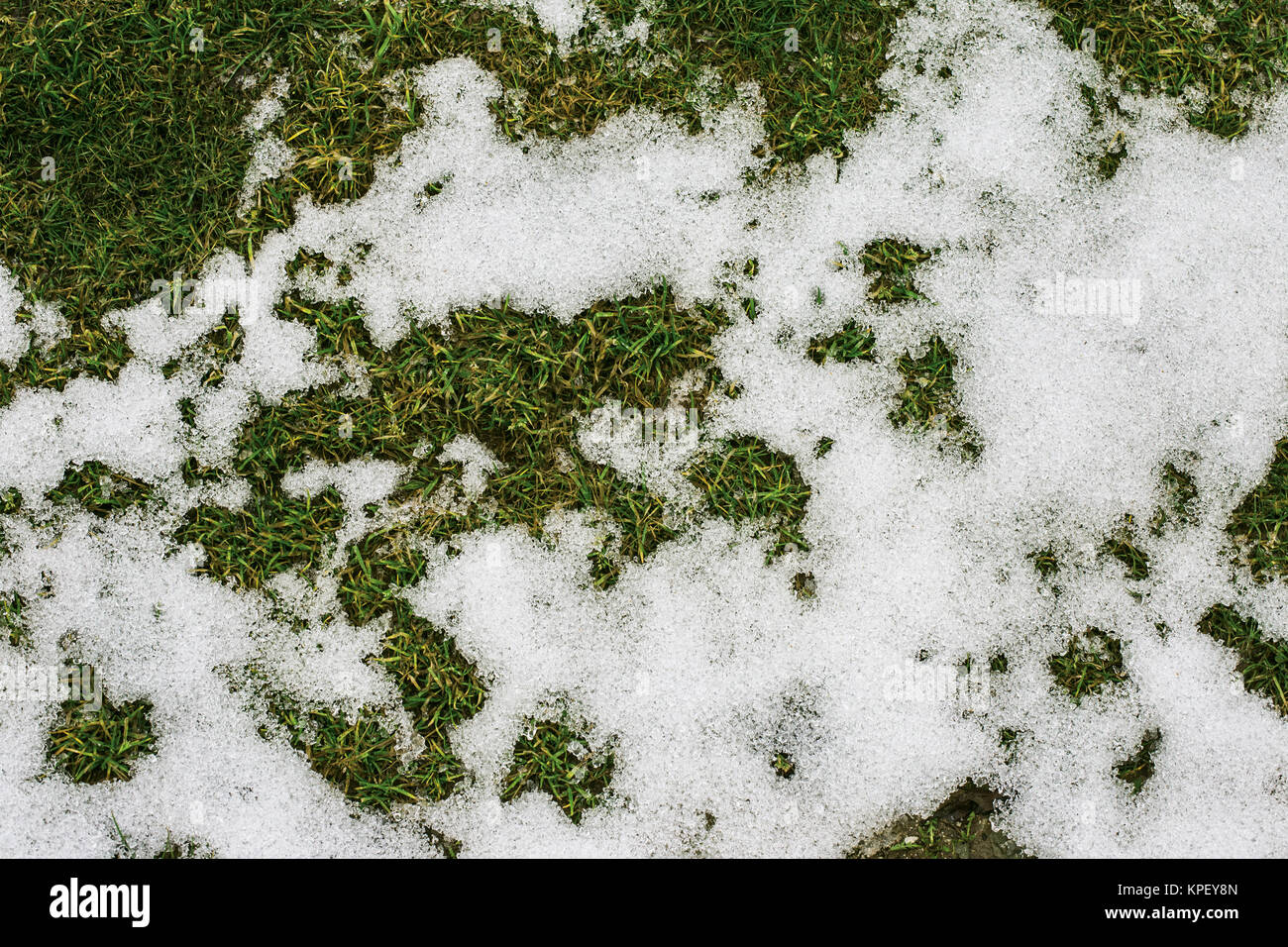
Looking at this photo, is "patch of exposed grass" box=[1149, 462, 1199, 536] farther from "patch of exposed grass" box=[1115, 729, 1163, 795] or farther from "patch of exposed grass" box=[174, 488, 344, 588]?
"patch of exposed grass" box=[174, 488, 344, 588]

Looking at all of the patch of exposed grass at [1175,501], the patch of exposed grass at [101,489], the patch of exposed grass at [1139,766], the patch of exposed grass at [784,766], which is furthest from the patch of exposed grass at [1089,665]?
the patch of exposed grass at [101,489]

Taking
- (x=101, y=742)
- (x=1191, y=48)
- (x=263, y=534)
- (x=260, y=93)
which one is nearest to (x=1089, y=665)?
(x=1191, y=48)

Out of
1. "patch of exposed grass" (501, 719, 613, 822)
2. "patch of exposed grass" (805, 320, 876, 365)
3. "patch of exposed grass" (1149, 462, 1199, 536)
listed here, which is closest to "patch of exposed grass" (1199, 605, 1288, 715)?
"patch of exposed grass" (1149, 462, 1199, 536)

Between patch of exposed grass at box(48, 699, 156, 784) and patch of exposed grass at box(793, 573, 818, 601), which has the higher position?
patch of exposed grass at box(793, 573, 818, 601)

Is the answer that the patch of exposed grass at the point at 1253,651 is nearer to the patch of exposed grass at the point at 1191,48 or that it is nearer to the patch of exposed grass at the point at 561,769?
the patch of exposed grass at the point at 1191,48
